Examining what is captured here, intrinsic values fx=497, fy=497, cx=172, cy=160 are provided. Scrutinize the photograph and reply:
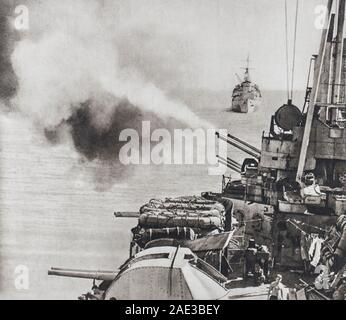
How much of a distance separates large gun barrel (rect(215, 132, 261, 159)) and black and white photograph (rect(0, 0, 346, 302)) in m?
0.02

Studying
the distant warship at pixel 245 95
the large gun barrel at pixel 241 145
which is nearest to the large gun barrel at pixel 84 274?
the large gun barrel at pixel 241 145

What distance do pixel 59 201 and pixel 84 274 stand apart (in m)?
0.76

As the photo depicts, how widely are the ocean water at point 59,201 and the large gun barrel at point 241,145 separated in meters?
0.08

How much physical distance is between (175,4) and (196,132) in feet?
4.11

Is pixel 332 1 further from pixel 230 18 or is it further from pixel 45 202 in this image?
pixel 45 202

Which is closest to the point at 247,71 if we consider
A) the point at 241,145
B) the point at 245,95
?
the point at 245,95

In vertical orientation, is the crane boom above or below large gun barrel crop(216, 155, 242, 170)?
above

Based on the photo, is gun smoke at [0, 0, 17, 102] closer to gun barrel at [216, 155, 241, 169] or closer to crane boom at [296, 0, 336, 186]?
gun barrel at [216, 155, 241, 169]

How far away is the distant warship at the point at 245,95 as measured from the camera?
485 centimetres

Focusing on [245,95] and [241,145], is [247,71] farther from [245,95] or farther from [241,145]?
[241,145]

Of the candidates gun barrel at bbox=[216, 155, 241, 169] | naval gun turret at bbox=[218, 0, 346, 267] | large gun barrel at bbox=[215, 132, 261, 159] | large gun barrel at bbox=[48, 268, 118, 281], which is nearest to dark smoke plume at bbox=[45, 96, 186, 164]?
large gun barrel at bbox=[215, 132, 261, 159]

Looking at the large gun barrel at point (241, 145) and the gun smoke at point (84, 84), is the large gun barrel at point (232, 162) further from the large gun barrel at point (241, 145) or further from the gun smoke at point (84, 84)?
the gun smoke at point (84, 84)

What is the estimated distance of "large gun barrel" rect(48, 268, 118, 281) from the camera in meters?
4.84

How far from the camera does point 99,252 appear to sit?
4906 mm
